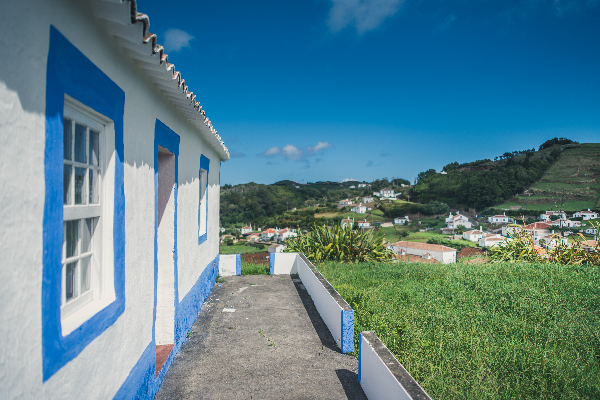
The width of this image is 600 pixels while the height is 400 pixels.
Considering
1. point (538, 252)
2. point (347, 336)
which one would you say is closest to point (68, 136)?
point (347, 336)

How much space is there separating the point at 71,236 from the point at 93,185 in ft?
1.34

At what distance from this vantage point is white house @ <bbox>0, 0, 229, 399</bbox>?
58.7 inches

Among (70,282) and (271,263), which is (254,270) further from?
(70,282)

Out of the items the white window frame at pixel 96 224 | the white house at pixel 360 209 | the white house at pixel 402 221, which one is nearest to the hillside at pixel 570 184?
the white house at pixel 402 221

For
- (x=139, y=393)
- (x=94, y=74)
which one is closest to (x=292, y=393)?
(x=139, y=393)

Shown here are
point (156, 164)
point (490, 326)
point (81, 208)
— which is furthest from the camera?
point (490, 326)

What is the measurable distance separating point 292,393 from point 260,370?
23.0 inches

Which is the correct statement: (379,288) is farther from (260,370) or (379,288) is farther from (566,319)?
(260,370)

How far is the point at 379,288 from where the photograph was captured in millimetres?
6312

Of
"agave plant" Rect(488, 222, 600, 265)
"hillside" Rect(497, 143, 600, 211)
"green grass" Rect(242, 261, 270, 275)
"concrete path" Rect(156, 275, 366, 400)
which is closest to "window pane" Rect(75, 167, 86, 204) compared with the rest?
"concrete path" Rect(156, 275, 366, 400)

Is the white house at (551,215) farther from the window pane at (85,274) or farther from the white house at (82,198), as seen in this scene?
the window pane at (85,274)

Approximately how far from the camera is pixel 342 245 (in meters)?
10.5

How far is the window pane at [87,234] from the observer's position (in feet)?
7.56

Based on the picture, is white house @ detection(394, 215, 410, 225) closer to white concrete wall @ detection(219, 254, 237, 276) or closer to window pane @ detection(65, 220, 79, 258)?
white concrete wall @ detection(219, 254, 237, 276)
